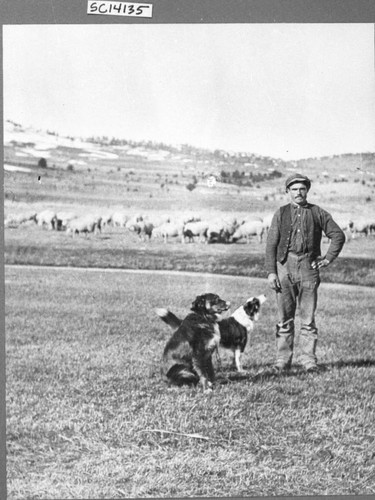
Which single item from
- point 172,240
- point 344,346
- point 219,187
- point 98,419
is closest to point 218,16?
point 219,187

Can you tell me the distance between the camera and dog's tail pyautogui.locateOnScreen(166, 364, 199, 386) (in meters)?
3.51

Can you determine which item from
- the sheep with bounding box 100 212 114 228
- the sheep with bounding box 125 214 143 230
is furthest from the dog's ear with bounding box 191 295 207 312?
the sheep with bounding box 100 212 114 228

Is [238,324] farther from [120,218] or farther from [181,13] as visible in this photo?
[181,13]

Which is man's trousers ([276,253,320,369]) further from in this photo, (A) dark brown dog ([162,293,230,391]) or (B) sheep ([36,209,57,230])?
(B) sheep ([36,209,57,230])

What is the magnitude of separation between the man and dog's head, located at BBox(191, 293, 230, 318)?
0.30 metres

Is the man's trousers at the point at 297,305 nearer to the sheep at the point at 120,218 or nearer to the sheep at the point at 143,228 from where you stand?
the sheep at the point at 143,228

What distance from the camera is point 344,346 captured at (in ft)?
11.9

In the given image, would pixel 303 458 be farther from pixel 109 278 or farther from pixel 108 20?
pixel 108 20

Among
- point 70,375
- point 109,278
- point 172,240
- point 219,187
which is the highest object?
point 219,187

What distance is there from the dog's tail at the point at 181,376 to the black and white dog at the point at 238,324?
22 cm

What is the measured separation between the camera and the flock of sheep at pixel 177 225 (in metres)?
3.59

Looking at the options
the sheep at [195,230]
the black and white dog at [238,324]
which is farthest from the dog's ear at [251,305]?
the sheep at [195,230]

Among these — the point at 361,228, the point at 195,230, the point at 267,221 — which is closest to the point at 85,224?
the point at 195,230

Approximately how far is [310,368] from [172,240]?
1.06 m
